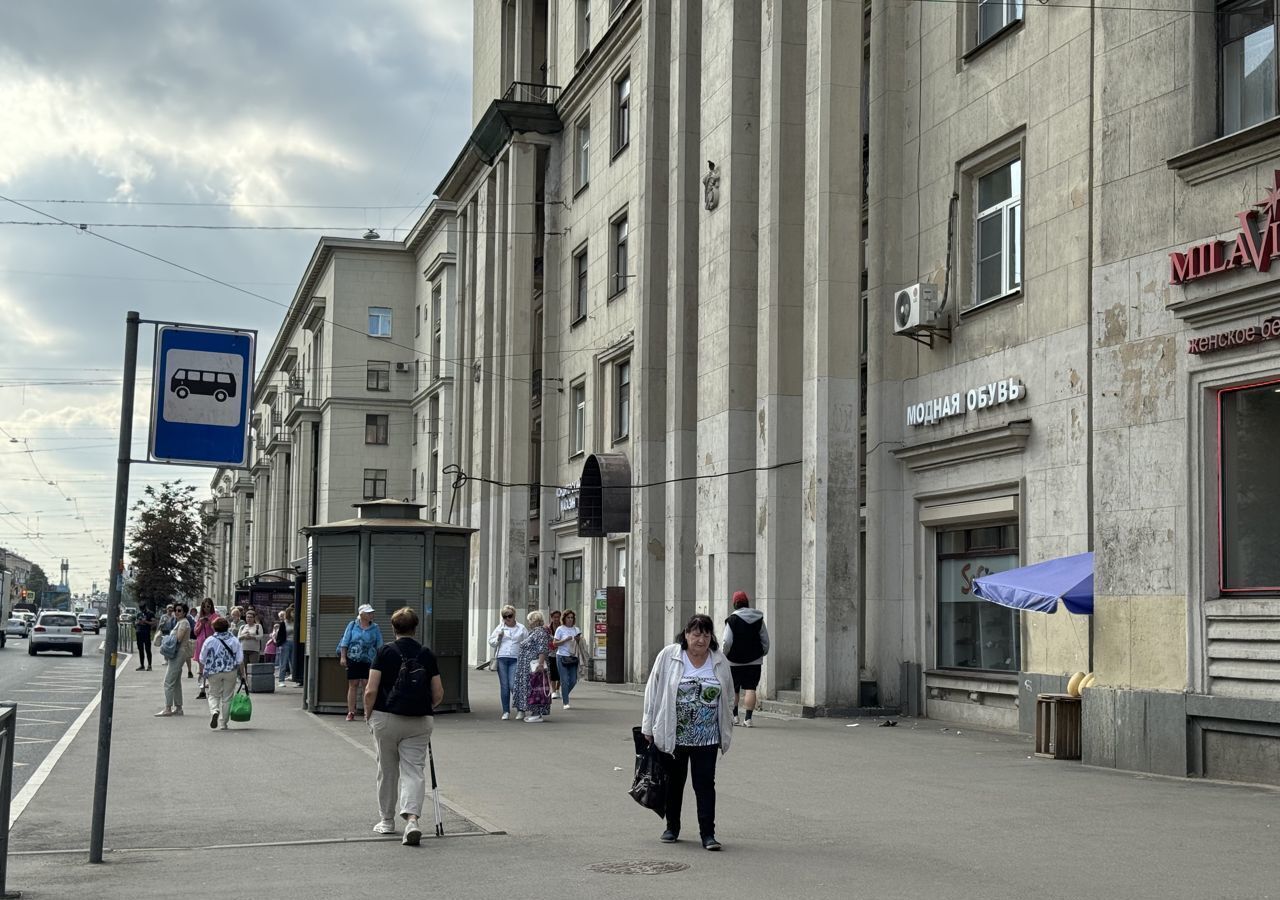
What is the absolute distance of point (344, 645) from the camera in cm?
2109

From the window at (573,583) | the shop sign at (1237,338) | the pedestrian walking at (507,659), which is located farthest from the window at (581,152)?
the shop sign at (1237,338)

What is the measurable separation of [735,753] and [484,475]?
98.5 feet

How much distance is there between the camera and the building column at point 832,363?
23.7 metres

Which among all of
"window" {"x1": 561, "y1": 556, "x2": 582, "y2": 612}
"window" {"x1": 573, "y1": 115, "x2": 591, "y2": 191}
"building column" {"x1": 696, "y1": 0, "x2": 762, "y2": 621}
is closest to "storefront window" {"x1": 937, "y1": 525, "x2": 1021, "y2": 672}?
"building column" {"x1": 696, "y1": 0, "x2": 762, "y2": 621}

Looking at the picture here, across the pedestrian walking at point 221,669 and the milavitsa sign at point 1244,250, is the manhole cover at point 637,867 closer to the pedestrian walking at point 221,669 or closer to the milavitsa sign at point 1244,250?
the milavitsa sign at point 1244,250

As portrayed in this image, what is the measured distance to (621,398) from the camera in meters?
37.1

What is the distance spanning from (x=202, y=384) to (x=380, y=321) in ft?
203

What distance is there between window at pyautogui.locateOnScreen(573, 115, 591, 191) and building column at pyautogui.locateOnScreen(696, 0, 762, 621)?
38.8 feet

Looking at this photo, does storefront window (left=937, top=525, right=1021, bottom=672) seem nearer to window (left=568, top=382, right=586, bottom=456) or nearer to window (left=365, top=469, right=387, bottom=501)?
window (left=568, top=382, right=586, bottom=456)

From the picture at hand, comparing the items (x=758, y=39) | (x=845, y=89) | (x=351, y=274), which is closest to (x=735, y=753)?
(x=845, y=89)

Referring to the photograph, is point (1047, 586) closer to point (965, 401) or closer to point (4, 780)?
point (965, 401)

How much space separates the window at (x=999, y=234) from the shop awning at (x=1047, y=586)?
4747 mm

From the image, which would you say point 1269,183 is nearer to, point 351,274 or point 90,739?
point 90,739

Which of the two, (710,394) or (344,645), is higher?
(710,394)
